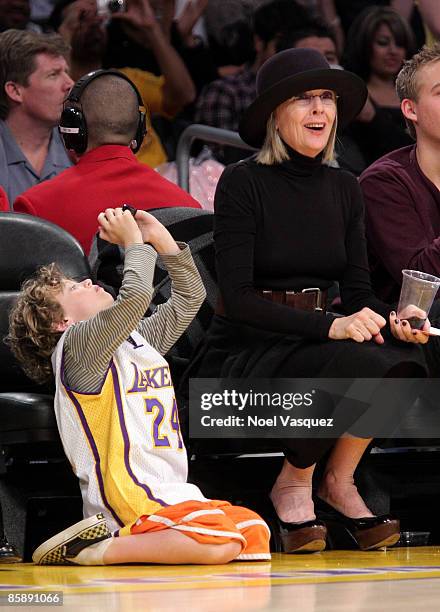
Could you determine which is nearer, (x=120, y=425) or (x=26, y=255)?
(x=120, y=425)

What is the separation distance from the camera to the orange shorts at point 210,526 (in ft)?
9.12

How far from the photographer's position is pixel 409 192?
371 cm

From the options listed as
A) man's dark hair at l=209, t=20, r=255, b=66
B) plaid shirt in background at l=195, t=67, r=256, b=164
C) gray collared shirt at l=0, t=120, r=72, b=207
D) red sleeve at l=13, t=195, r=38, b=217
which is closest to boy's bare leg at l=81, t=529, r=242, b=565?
red sleeve at l=13, t=195, r=38, b=217

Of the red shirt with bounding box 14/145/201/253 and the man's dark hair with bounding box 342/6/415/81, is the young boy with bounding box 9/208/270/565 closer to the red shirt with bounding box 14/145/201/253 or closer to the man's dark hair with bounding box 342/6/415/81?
the red shirt with bounding box 14/145/201/253

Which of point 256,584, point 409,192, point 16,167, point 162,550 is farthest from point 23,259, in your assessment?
point 16,167

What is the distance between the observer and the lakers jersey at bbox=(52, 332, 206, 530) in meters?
2.92

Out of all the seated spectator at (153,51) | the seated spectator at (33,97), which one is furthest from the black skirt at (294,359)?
the seated spectator at (153,51)

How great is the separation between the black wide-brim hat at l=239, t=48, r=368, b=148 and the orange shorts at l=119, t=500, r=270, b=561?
3.94 ft

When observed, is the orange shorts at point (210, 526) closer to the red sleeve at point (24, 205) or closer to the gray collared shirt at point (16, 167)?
the red sleeve at point (24, 205)

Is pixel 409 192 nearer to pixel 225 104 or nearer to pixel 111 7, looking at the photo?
pixel 225 104

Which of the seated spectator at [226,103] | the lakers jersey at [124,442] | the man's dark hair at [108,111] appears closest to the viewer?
the lakers jersey at [124,442]

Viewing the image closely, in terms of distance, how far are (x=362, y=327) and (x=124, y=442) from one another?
689mm

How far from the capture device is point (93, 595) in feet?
7.19

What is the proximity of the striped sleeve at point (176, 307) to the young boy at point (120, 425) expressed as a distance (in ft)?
0.09
